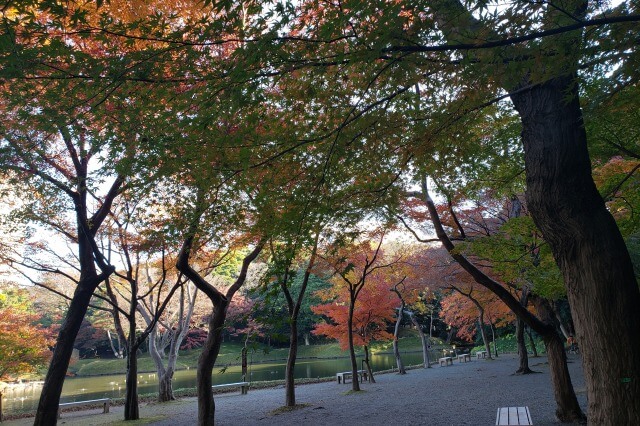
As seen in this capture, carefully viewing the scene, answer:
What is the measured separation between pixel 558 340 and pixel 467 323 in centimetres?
2832

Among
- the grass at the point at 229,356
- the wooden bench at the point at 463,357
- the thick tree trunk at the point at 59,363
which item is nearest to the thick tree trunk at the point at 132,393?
the thick tree trunk at the point at 59,363

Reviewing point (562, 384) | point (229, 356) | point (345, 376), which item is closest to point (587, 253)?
point (562, 384)

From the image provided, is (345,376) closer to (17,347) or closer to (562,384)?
(17,347)

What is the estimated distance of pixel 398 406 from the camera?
11500mm

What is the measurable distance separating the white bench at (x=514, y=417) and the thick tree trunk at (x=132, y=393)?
360 inches

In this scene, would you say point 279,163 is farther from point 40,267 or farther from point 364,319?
point 364,319

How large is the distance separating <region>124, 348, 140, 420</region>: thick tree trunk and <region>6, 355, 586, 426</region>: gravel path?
1.28ft

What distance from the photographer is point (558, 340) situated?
720cm

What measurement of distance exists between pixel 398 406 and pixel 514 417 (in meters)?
5.70

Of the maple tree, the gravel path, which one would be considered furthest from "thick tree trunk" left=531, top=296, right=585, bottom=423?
the maple tree

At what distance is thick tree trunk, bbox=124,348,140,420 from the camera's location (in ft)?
38.2

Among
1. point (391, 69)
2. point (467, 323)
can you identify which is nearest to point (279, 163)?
point (391, 69)

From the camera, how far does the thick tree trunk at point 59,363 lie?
8.15 meters

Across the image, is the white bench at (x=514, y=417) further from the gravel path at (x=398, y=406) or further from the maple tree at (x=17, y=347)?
the maple tree at (x=17, y=347)
